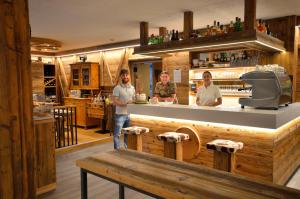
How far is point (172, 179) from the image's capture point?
1875 millimetres

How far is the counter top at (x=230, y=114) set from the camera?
10.5ft

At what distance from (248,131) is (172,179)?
2004mm

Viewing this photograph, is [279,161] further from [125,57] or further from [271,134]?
[125,57]

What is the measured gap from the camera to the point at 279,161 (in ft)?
11.7

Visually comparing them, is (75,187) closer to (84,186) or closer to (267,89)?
(84,186)

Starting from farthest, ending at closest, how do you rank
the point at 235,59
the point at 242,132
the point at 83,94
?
the point at 83,94 < the point at 235,59 < the point at 242,132

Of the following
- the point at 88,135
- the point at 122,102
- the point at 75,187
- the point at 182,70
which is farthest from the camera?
the point at 88,135

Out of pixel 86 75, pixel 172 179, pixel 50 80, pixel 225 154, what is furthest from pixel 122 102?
pixel 50 80

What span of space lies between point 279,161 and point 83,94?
7.09m

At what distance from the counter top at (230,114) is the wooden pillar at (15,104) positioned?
221cm

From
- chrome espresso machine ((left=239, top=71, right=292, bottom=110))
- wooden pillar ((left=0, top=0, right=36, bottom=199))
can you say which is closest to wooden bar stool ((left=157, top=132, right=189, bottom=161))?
chrome espresso machine ((left=239, top=71, right=292, bottom=110))

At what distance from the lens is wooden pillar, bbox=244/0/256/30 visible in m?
3.80

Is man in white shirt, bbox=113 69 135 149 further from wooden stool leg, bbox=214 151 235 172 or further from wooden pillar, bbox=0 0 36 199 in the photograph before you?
wooden pillar, bbox=0 0 36 199

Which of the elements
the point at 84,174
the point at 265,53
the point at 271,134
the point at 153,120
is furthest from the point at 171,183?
the point at 265,53
